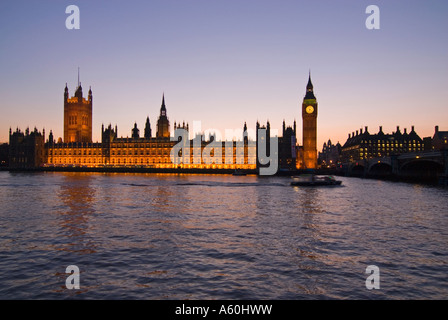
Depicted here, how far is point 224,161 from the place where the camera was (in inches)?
6324

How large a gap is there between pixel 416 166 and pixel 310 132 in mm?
87884

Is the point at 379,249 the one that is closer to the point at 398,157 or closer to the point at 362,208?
the point at 362,208

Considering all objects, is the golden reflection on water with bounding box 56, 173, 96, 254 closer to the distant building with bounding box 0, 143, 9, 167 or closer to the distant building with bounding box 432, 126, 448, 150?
the distant building with bounding box 432, 126, 448, 150

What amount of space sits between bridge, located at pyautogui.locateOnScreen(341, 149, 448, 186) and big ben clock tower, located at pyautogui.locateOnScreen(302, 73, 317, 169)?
167 ft

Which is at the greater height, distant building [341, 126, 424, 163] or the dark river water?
distant building [341, 126, 424, 163]

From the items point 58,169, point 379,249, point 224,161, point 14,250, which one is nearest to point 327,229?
point 379,249

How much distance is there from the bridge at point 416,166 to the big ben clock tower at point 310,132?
2007 inches

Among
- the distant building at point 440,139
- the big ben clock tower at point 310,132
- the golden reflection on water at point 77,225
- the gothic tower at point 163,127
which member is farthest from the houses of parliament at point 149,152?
the golden reflection on water at point 77,225

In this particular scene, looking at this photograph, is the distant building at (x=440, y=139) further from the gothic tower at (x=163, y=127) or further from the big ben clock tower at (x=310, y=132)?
the gothic tower at (x=163, y=127)

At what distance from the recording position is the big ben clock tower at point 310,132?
166250 mm

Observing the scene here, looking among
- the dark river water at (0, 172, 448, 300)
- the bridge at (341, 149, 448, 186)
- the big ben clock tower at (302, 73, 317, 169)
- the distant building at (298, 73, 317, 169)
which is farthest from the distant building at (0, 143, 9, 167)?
the dark river water at (0, 172, 448, 300)

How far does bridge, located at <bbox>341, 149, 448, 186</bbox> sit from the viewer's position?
215 feet

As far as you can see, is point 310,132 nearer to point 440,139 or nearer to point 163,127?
point 440,139
